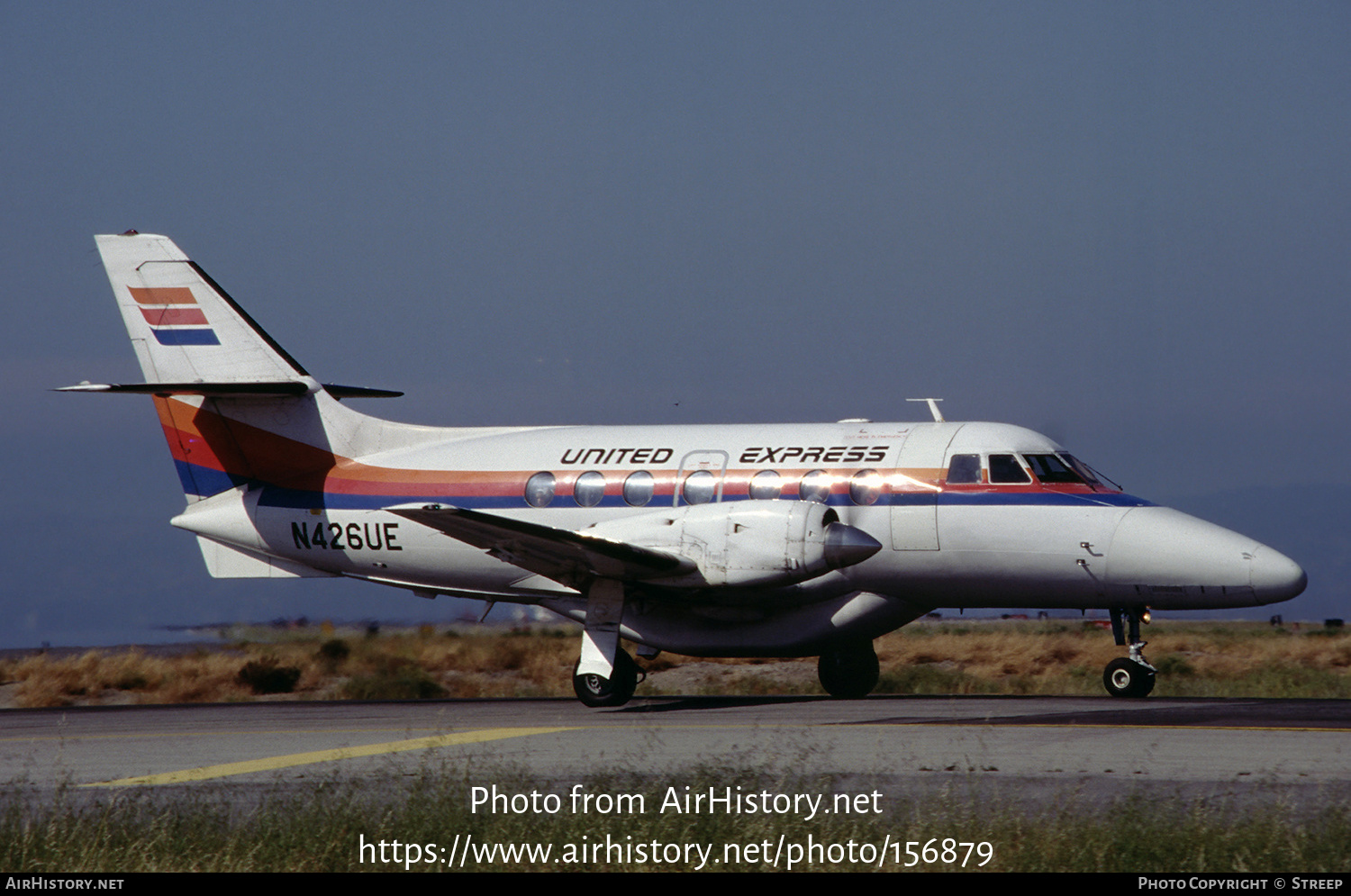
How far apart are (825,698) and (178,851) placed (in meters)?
12.9

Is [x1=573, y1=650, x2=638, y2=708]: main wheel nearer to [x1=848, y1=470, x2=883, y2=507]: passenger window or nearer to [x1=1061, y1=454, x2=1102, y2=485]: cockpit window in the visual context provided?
[x1=848, y1=470, x2=883, y2=507]: passenger window

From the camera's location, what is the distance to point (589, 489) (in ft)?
70.3

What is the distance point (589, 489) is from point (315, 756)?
779cm

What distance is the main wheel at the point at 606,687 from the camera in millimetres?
19719

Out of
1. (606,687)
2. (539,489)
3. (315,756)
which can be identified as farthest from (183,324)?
(315,756)

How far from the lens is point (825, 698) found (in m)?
21.2

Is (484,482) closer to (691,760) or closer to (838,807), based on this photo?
(691,760)

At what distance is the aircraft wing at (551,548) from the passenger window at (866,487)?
249 centimetres

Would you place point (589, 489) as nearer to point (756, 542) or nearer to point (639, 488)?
point (639, 488)

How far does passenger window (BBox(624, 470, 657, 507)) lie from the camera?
20.9 metres

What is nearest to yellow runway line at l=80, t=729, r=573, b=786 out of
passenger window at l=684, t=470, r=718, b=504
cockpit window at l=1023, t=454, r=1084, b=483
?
passenger window at l=684, t=470, r=718, b=504

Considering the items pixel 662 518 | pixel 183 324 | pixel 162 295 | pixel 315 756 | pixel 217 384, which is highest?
pixel 162 295

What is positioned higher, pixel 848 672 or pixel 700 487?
pixel 700 487

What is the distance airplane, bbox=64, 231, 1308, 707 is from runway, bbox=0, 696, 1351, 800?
50.9 inches
